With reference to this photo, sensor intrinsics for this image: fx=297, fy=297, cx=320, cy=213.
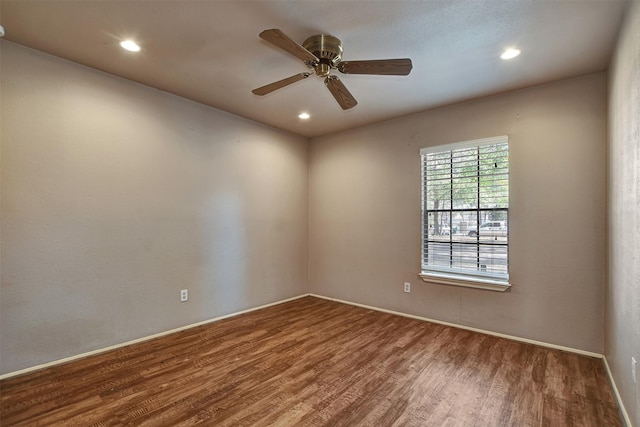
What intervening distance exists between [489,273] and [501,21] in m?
2.44

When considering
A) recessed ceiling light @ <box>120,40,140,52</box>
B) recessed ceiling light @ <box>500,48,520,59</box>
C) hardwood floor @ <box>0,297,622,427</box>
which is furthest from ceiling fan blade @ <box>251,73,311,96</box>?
hardwood floor @ <box>0,297,622,427</box>

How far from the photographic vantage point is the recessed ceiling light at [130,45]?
7.63ft

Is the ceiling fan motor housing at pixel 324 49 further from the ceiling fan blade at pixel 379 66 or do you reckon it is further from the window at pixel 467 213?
the window at pixel 467 213

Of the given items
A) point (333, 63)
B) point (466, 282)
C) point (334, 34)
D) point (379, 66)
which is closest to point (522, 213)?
point (466, 282)

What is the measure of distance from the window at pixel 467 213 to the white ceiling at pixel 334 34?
0.72 meters

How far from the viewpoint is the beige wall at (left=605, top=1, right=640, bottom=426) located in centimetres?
164

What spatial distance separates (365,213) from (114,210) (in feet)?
9.88

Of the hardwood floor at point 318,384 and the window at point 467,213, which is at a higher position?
the window at point 467,213

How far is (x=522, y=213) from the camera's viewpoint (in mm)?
3064

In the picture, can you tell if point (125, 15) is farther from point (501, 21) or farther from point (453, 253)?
point (453, 253)

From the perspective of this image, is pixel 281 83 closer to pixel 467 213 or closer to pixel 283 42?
pixel 283 42

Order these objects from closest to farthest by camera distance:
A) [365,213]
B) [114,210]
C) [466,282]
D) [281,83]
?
[281,83], [114,210], [466,282], [365,213]

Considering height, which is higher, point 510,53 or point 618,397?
point 510,53

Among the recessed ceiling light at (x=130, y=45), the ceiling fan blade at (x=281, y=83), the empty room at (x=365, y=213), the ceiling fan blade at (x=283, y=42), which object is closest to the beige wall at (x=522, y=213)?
the empty room at (x=365, y=213)
